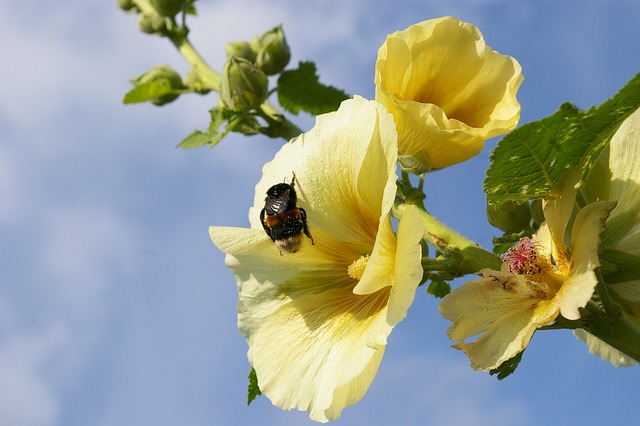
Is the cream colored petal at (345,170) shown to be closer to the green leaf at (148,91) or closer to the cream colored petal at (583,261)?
the cream colored petal at (583,261)

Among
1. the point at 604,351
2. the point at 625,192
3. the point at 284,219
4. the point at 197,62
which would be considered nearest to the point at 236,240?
the point at 284,219

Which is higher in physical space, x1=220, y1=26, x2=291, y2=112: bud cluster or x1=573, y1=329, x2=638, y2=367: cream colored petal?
x1=220, y1=26, x2=291, y2=112: bud cluster

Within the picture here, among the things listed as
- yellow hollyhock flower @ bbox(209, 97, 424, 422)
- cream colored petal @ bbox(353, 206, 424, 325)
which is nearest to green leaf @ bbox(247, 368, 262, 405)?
yellow hollyhock flower @ bbox(209, 97, 424, 422)

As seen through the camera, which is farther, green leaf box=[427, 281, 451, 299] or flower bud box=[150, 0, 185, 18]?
flower bud box=[150, 0, 185, 18]

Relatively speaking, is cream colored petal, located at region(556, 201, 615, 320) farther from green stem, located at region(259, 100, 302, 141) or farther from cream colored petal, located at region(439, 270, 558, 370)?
green stem, located at region(259, 100, 302, 141)

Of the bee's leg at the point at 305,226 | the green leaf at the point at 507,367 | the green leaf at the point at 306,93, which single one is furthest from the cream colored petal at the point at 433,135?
the green leaf at the point at 306,93

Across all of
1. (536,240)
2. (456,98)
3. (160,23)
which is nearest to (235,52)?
(160,23)

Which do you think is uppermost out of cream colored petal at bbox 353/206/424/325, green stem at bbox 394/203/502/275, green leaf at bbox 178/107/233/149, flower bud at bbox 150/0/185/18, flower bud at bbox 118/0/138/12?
flower bud at bbox 118/0/138/12

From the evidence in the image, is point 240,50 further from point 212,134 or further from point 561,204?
point 561,204
